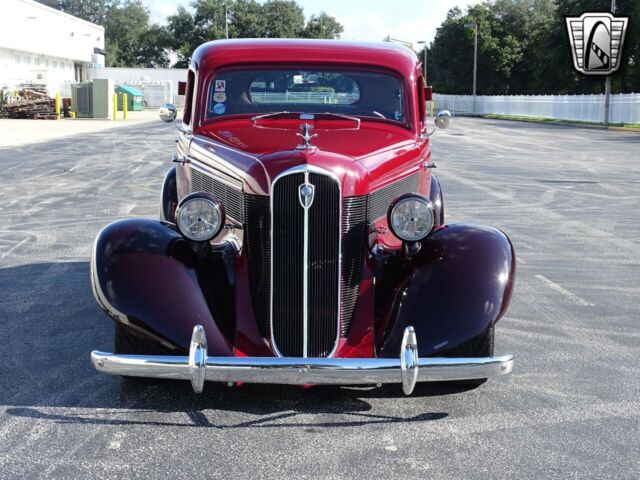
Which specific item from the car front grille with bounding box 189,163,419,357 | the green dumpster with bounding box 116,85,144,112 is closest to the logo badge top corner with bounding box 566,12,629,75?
the green dumpster with bounding box 116,85,144,112

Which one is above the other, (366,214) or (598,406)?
(366,214)

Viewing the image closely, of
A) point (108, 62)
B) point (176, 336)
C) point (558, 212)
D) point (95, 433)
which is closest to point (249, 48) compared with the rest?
point (176, 336)

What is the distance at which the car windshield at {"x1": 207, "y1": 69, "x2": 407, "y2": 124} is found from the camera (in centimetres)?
639

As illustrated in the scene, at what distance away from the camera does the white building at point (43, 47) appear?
2307 inches

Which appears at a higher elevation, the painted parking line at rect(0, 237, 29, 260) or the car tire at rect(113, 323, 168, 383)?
the car tire at rect(113, 323, 168, 383)

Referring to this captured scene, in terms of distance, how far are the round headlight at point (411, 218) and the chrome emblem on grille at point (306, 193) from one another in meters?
0.50

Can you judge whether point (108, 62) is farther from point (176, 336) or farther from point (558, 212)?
point (176, 336)

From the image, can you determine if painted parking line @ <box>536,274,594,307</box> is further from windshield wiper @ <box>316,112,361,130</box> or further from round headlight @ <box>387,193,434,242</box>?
round headlight @ <box>387,193,434,242</box>

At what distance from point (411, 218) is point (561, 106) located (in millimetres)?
57900

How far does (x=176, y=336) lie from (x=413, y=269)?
4.39ft

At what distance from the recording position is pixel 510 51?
329 feet

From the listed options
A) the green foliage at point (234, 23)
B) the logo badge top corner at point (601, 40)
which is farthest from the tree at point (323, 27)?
the logo badge top corner at point (601, 40)

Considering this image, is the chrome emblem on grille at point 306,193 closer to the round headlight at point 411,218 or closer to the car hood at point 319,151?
the car hood at point 319,151

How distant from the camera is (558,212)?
1305 centimetres
